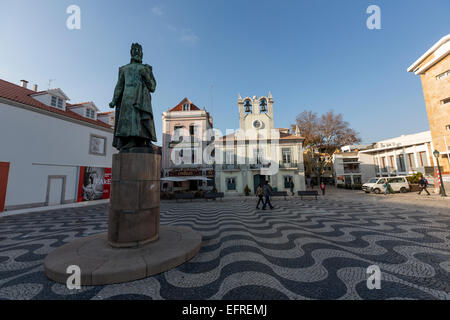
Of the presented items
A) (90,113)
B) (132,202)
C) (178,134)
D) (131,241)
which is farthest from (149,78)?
(178,134)

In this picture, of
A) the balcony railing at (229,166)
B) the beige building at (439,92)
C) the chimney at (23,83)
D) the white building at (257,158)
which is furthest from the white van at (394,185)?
the chimney at (23,83)

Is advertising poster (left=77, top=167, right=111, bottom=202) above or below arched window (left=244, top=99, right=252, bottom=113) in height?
below

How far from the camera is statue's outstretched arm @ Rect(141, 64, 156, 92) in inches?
180

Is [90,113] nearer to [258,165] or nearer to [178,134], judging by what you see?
[178,134]

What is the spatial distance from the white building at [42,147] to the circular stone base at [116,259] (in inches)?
515

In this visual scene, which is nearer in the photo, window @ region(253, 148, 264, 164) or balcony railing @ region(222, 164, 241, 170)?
balcony railing @ region(222, 164, 241, 170)

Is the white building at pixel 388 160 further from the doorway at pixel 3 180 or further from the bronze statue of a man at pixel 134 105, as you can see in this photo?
the doorway at pixel 3 180

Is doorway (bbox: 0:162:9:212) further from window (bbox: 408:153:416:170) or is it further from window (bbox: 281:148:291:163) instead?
window (bbox: 408:153:416:170)

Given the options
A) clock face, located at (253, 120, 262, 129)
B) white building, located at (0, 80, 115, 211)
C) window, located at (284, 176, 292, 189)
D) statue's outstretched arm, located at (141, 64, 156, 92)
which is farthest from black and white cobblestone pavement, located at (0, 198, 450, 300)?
clock face, located at (253, 120, 262, 129)

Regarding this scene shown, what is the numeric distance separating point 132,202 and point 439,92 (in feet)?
92.7

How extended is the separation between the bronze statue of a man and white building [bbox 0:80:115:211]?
13.4 meters

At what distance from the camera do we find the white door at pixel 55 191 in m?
13.6

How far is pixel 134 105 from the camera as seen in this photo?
436 cm

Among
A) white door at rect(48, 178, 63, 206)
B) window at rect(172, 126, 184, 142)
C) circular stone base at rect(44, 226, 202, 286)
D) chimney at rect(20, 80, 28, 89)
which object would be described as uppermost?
chimney at rect(20, 80, 28, 89)
